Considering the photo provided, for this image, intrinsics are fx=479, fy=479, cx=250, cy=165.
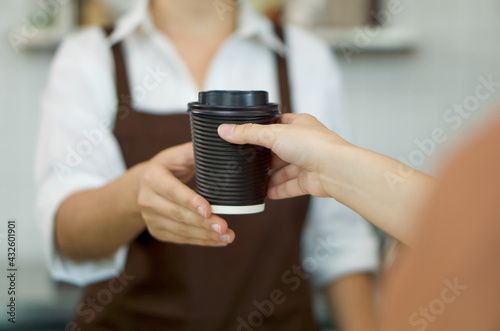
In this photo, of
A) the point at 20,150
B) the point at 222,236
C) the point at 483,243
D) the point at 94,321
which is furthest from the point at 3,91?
the point at 483,243

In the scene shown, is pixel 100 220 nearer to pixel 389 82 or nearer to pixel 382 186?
pixel 382 186

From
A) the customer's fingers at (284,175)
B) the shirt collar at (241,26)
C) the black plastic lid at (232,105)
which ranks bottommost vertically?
the customer's fingers at (284,175)

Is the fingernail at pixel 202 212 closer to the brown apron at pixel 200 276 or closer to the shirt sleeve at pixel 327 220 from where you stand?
the brown apron at pixel 200 276

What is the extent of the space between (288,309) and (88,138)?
0.64 metres

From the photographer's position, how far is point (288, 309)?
3.90 ft

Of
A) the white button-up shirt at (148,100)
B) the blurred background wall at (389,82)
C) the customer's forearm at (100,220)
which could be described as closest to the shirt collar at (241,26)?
the white button-up shirt at (148,100)

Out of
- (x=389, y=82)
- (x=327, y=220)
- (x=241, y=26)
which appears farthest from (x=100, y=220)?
(x=389, y=82)

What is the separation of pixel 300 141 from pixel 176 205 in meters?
0.25

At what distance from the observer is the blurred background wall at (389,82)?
2.06 metres

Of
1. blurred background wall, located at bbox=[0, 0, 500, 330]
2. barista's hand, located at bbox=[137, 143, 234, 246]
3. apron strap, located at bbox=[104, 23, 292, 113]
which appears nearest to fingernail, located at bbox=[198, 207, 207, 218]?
barista's hand, located at bbox=[137, 143, 234, 246]

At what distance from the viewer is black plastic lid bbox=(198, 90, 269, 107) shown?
685mm

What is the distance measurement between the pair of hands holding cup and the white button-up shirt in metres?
0.34

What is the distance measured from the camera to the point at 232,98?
2.25 ft

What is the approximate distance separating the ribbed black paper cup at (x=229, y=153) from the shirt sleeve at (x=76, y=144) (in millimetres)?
500
